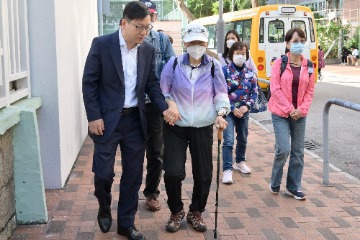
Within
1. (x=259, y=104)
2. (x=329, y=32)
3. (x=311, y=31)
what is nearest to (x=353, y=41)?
(x=329, y=32)

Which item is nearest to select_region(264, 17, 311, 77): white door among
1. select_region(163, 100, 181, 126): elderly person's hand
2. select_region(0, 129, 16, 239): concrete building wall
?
select_region(163, 100, 181, 126): elderly person's hand

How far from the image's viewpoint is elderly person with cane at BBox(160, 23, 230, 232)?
4285 millimetres

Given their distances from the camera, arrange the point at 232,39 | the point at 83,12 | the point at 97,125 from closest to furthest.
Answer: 1. the point at 97,125
2. the point at 232,39
3. the point at 83,12

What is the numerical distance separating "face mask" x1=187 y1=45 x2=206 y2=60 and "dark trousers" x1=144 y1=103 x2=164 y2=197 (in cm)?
74

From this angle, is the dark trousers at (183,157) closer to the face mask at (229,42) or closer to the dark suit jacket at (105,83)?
the dark suit jacket at (105,83)

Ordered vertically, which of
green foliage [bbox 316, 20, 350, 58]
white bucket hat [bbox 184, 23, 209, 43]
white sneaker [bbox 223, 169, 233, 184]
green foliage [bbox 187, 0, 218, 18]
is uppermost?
green foliage [bbox 187, 0, 218, 18]

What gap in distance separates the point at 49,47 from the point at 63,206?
158 cm

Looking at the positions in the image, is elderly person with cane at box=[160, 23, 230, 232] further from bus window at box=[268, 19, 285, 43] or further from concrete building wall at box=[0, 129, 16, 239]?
bus window at box=[268, 19, 285, 43]

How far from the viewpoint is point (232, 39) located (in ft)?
23.0

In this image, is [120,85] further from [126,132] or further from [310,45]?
[310,45]

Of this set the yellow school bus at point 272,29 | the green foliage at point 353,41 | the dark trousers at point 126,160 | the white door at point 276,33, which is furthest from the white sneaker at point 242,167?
the green foliage at point 353,41

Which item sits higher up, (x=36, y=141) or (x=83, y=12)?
(x=83, y=12)

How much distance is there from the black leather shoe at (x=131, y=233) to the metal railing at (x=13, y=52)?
1.41 meters

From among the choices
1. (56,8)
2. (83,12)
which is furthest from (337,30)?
(56,8)
